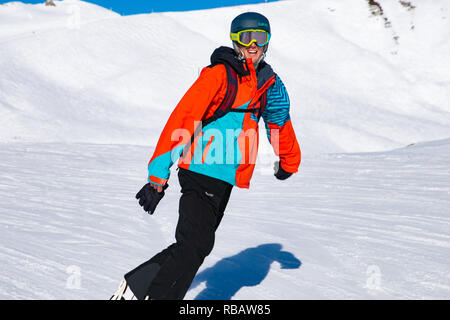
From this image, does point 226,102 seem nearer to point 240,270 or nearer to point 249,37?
point 249,37

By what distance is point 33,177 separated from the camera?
21.4ft

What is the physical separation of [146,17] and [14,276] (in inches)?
764

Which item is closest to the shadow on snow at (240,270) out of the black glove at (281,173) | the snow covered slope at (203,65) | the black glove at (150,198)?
the black glove at (281,173)

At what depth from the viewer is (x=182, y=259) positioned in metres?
2.17

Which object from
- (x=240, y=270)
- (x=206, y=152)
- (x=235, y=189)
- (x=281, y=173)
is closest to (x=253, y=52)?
(x=206, y=152)

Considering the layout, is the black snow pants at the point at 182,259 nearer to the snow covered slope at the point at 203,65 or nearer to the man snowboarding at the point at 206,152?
the man snowboarding at the point at 206,152

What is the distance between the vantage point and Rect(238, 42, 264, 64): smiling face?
8.16 ft

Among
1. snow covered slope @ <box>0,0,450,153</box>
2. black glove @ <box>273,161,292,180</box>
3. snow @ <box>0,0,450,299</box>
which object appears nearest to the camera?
black glove @ <box>273,161,292,180</box>

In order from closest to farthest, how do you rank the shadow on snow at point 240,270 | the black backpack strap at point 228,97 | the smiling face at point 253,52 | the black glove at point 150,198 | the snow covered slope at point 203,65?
1. the black glove at point 150,198
2. the black backpack strap at point 228,97
3. the smiling face at point 253,52
4. the shadow on snow at point 240,270
5. the snow covered slope at point 203,65

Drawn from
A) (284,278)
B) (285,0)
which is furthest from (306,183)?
(285,0)

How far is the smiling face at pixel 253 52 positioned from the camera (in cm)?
249

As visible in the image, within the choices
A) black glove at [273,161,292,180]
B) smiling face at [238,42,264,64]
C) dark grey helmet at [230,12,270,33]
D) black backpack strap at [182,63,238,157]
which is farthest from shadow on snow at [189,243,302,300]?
dark grey helmet at [230,12,270,33]

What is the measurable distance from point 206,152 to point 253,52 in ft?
1.92

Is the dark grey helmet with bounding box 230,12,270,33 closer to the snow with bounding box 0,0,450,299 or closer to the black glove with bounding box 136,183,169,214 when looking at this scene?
the black glove with bounding box 136,183,169,214
